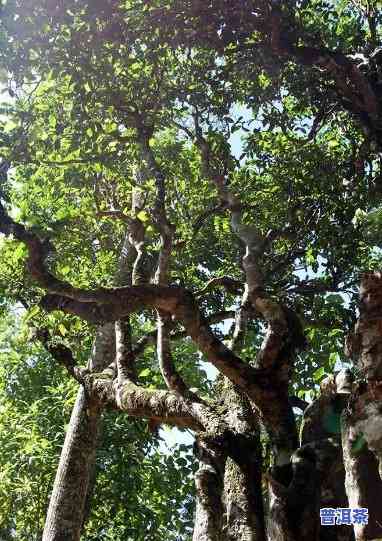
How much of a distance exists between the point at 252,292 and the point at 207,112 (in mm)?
4982

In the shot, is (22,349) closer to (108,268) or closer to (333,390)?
(108,268)

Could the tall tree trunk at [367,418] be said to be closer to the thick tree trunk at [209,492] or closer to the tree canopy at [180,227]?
the tree canopy at [180,227]

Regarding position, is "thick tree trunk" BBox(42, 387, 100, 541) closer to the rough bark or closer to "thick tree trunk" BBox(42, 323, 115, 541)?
"thick tree trunk" BBox(42, 323, 115, 541)

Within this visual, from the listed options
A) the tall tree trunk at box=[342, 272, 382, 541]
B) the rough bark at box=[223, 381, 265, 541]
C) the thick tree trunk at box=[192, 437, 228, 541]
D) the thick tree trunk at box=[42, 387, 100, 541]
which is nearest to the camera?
the tall tree trunk at box=[342, 272, 382, 541]

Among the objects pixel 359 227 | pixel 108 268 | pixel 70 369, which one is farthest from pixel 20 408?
pixel 359 227

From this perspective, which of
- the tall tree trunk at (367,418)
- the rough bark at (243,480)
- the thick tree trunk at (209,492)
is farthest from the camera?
the thick tree trunk at (209,492)

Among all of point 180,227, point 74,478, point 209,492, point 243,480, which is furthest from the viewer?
point 180,227

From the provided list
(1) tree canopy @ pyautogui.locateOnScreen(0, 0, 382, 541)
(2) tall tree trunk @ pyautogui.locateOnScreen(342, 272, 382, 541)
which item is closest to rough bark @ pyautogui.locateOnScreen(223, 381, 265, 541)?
(1) tree canopy @ pyautogui.locateOnScreen(0, 0, 382, 541)

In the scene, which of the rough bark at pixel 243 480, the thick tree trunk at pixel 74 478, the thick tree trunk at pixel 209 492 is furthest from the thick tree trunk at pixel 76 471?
the rough bark at pixel 243 480

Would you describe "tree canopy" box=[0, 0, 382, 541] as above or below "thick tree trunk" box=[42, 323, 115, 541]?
above

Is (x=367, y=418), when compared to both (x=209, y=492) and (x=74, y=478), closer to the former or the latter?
(x=209, y=492)

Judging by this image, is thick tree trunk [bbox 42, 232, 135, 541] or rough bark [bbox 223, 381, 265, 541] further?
thick tree trunk [bbox 42, 232, 135, 541]

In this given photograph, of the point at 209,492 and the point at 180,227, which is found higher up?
the point at 180,227

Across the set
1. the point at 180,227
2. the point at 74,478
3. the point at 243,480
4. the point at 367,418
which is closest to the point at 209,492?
the point at 243,480
